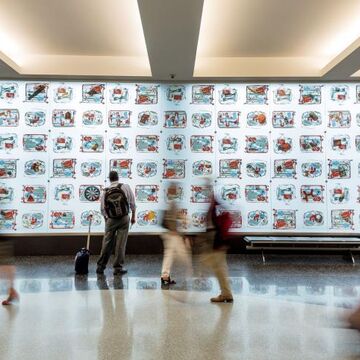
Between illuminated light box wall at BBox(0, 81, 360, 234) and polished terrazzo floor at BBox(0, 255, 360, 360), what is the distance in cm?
183

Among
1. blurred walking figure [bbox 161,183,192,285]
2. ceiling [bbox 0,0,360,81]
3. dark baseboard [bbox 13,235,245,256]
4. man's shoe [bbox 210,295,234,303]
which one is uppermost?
ceiling [bbox 0,0,360,81]

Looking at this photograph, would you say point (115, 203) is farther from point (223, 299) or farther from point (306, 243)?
point (306, 243)

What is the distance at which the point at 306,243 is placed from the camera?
758cm

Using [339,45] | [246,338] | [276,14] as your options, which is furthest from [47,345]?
[339,45]

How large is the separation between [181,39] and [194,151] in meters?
2.95

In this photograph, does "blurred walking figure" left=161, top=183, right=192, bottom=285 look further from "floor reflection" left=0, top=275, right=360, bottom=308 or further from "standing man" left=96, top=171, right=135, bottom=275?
"standing man" left=96, top=171, right=135, bottom=275

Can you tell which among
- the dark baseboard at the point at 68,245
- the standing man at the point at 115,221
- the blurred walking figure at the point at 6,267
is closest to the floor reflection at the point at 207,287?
the standing man at the point at 115,221

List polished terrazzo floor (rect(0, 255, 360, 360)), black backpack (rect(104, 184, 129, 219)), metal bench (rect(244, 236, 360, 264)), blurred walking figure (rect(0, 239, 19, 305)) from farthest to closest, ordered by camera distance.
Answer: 1. metal bench (rect(244, 236, 360, 264))
2. black backpack (rect(104, 184, 129, 219))
3. blurred walking figure (rect(0, 239, 19, 305))
4. polished terrazzo floor (rect(0, 255, 360, 360))

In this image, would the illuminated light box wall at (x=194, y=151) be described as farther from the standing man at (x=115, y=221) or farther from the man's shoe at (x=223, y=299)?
the man's shoe at (x=223, y=299)

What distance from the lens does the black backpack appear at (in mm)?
6453

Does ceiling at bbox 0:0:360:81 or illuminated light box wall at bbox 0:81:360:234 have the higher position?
ceiling at bbox 0:0:360:81

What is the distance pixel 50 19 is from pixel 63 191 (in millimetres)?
3651

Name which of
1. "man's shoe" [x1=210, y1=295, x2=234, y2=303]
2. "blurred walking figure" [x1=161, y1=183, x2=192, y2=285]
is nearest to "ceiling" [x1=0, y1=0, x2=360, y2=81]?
"blurred walking figure" [x1=161, y1=183, x2=192, y2=285]

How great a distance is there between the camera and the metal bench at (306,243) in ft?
24.8
